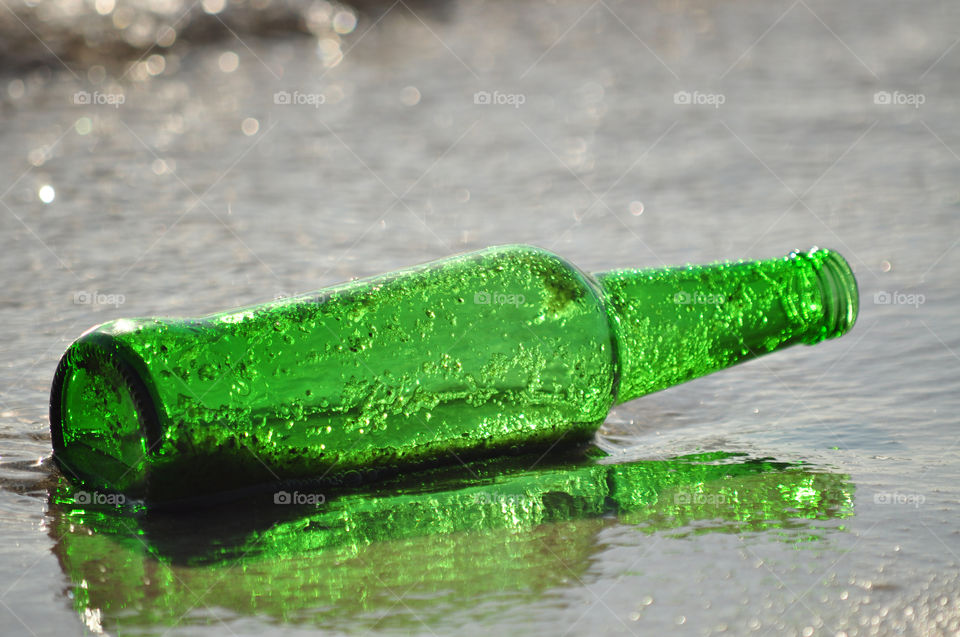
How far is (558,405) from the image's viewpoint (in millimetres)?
1828

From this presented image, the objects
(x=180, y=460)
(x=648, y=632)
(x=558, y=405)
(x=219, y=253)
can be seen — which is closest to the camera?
(x=648, y=632)

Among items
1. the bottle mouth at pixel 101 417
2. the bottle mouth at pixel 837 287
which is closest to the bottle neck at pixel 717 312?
the bottle mouth at pixel 837 287

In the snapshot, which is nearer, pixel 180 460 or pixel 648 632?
pixel 648 632

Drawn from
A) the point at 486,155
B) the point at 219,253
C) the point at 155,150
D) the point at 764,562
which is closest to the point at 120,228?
the point at 219,253

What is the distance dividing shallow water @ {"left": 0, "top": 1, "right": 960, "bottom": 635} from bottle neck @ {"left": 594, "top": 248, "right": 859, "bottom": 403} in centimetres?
13

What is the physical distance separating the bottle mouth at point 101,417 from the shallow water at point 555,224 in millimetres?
83

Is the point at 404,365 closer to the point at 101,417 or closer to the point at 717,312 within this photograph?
the point at 101,417

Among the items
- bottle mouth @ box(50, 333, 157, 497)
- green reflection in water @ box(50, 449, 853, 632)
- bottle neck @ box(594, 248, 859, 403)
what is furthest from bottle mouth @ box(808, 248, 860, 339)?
bottle mouth @ box(50, 333, 157, 497)

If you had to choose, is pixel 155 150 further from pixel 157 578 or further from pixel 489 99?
pixel 157 578

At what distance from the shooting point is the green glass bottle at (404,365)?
1597 millimetres

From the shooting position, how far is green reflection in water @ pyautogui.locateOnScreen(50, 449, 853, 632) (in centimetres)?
131

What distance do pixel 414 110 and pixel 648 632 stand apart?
3362 mm

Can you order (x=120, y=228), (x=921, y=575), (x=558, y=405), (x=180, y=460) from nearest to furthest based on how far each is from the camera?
1. (x=921, y=575)
2. (x=180, y=460)
3. (x=558, y=405)
4. (x=120, y=228)

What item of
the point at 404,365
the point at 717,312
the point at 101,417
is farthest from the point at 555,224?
the point at 101,417
